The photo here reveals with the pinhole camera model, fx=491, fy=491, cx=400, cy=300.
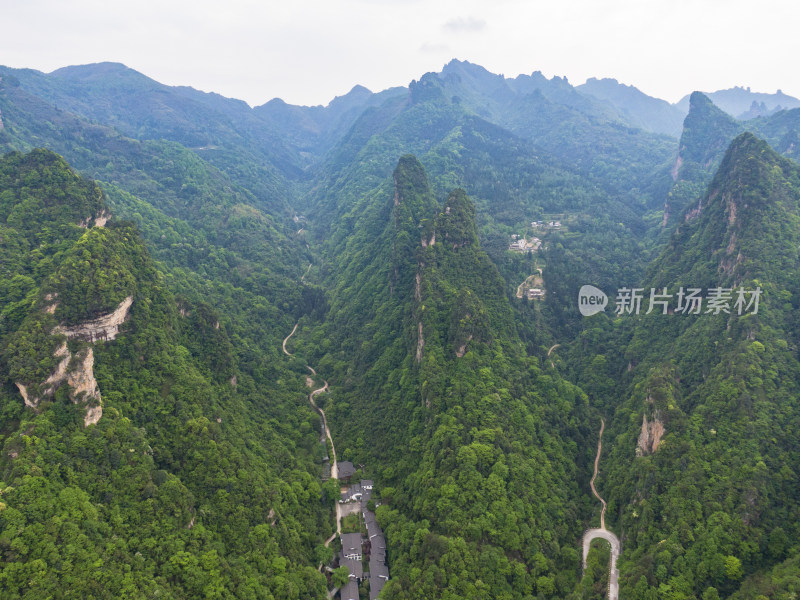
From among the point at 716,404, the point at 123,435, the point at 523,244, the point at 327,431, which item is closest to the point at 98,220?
the point at 123,435

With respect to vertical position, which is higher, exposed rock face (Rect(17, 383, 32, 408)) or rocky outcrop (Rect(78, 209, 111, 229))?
rocky outcrop (Rect(78, 209, 111, 229))

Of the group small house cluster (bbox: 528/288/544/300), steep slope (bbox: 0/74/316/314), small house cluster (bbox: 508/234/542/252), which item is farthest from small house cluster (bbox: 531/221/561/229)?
steep slope (bbox: 0/74/316/314)

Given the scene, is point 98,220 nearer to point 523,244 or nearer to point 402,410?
point 402,410

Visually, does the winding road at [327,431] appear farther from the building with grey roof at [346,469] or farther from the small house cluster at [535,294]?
the small house cluster at [535,294]

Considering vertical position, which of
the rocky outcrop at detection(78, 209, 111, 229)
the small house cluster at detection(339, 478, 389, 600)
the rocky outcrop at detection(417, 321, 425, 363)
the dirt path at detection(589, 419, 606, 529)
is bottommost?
the small house cluster at detection(339, 478, 389, 600)

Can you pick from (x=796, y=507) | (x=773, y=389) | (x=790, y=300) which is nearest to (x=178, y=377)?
(x=796, y=507)

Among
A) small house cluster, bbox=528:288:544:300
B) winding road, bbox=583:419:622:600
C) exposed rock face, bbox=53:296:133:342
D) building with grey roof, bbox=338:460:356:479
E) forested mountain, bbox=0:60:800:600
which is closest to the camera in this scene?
forested mountain, bbox=0:60:800:600

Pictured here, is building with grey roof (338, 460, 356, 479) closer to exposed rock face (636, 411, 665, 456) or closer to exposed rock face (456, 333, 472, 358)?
exposed rock face (456, 333, 472, 358)
